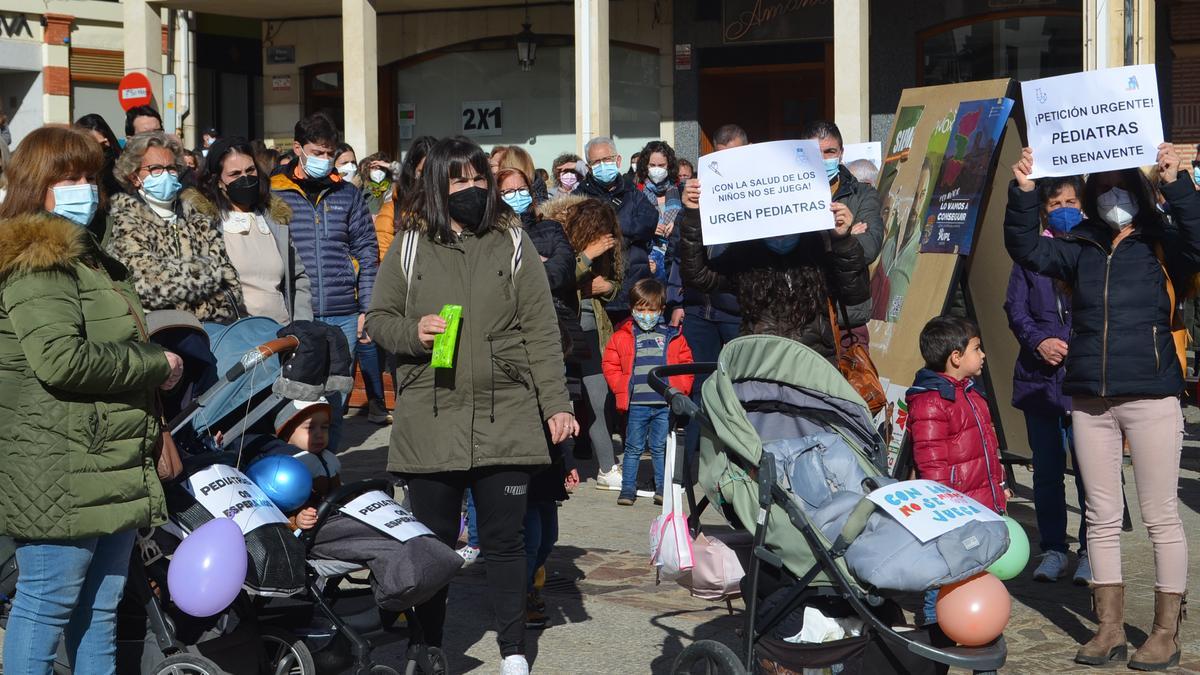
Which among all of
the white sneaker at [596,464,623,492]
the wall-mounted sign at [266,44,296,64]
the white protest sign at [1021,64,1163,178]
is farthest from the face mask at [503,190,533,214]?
the wall-mounted sign at [266,44,296,64]

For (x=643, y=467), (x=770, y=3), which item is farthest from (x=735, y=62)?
(x=643, y=467)

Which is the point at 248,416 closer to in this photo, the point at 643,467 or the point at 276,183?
the point at 276,183

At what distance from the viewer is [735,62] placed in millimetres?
21234

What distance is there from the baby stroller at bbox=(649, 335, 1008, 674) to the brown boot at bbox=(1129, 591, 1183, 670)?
5.51ft

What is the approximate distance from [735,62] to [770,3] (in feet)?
3.14

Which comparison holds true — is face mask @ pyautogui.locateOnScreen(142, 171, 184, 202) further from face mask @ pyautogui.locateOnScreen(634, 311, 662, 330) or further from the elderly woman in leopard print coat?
face mask @ pyautogui.locateOnScreen(634, 311, 662, 330)

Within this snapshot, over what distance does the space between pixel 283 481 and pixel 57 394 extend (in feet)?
3.34

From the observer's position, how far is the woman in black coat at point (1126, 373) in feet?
19.7

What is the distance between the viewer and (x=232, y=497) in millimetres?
5066

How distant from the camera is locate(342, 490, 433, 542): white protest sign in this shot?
516cm

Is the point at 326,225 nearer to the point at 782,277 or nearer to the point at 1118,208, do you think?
the point at 782,277

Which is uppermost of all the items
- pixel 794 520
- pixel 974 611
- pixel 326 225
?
pixel 326 225

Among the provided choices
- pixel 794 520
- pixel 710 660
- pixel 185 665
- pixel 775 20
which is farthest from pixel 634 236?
pixel 775 20

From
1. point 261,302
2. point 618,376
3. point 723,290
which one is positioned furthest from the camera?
point 618,376
